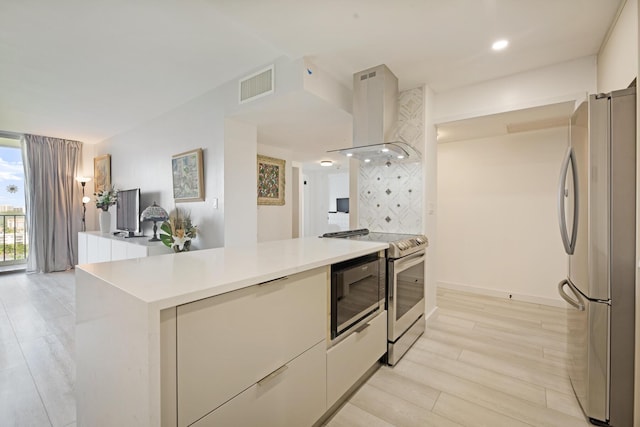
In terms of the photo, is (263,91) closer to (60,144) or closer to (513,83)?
(513,83)

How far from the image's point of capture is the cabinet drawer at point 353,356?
149 centimetres

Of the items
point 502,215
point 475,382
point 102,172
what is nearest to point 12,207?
point 102,172

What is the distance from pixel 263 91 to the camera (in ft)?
8.43

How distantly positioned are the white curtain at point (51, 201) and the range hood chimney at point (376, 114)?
5685 millimetres

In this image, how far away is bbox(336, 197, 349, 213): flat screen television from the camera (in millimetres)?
8289

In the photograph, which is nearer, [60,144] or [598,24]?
[598,24]

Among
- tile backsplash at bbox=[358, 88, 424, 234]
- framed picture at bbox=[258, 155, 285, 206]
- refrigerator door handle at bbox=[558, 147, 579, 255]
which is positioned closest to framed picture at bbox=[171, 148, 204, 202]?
framed picture at bbox=[258, 155, 285, 206]

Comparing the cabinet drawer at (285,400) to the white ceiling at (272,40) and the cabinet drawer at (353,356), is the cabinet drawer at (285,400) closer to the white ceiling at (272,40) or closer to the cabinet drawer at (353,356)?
the cabinet drawer at (353,356)

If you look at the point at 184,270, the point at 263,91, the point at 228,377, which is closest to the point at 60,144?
the point at 263,91

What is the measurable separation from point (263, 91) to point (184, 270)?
6.41 feet

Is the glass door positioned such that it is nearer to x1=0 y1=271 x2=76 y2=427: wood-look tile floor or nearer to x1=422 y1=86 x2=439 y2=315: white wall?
x1=0 y1=271 x2=76 y2=427: wood-look tile floor

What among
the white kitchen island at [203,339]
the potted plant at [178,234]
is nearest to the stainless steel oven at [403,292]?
the white kitchen island at [203,339]

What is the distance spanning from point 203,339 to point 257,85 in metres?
2.37

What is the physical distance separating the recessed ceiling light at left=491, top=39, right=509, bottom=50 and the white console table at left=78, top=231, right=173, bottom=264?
3.80m
